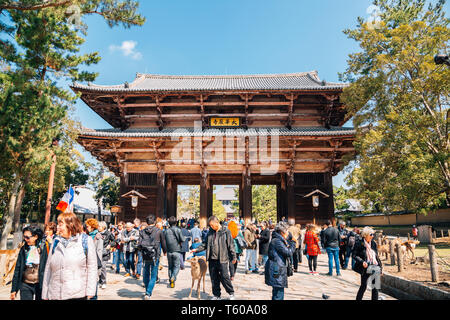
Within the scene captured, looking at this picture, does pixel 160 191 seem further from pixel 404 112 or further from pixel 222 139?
pixel 404 112

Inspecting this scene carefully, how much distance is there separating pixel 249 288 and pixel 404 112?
818 centimetres

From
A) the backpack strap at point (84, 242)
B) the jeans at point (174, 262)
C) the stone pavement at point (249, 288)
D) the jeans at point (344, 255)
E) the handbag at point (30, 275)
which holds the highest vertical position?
the backpack strap at point (84, 242)

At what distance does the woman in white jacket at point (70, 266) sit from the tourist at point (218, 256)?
2.49 metres

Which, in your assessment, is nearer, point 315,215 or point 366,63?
point 366,63

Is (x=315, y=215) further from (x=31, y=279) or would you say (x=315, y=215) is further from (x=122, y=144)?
(x=31, y=279)

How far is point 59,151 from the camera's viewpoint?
1093 cm

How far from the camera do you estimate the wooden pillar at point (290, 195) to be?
15.3 metres

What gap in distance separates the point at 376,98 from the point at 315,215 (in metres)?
7.54

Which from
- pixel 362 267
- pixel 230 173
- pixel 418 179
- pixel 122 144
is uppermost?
pixel 122 144

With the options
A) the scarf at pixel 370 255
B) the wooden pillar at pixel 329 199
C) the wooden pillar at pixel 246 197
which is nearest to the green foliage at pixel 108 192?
the wooden pillar at pixel 246 197

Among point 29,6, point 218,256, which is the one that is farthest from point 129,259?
point 29,6

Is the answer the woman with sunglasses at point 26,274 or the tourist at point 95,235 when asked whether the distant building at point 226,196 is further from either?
the woman with sunglasses at point 26,274

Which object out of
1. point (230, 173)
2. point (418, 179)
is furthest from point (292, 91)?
point (418, 179)

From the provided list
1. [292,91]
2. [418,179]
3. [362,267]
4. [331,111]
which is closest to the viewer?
[362,267]
